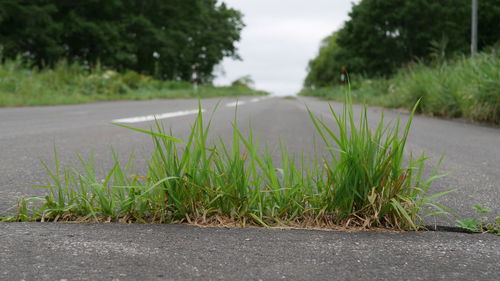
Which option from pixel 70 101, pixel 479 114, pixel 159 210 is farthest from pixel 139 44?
pixel 159 210

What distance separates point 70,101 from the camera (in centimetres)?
1125

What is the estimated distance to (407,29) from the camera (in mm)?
31578

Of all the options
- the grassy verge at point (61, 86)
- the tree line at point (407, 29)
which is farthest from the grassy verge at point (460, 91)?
the tree line at point (407, 29)

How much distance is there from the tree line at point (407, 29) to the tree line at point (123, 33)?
44.6 ft

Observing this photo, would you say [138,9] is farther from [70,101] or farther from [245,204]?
[245,204]

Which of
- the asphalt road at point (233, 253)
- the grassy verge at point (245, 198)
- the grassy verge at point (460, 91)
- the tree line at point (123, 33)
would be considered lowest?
the asphalt road at point (233, 253)

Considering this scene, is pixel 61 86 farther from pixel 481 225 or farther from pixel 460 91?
pixel 481 225

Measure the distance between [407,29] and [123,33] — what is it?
21417 mm

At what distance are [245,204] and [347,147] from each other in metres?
0.48

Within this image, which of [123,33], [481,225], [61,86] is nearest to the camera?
[481,225]

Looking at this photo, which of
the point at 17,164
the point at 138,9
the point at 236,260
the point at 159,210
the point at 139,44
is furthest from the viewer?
the point at 138,9

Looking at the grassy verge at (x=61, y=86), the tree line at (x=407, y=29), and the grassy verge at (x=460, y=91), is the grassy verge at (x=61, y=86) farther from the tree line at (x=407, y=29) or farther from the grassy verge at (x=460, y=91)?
the tree line at (x=407, y=29)

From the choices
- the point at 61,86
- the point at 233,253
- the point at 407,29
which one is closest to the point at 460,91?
the point at 233,253

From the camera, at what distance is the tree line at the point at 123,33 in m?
22.5
